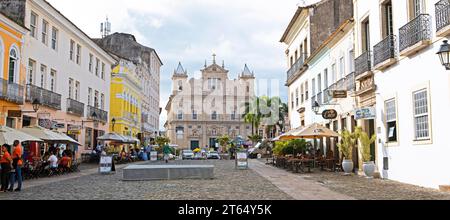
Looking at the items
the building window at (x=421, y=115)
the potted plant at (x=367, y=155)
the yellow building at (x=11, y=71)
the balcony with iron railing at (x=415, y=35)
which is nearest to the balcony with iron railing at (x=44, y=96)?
the yellow building at (x=11, y=71)

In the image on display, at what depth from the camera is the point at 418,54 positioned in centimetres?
1327

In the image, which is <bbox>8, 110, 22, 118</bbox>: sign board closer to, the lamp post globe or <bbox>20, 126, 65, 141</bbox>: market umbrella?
<bbox>20, 126, 65, 141</bbox>: market umbrella

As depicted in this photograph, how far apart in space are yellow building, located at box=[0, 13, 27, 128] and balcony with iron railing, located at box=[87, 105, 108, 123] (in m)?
10.7

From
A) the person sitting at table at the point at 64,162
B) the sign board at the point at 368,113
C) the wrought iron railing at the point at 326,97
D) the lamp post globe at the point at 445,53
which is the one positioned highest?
the wrought iron railing at the point at 326,97

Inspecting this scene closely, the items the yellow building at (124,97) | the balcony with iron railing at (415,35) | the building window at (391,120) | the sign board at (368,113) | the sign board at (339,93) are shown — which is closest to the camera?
the balcony with iron railing at (415,35)

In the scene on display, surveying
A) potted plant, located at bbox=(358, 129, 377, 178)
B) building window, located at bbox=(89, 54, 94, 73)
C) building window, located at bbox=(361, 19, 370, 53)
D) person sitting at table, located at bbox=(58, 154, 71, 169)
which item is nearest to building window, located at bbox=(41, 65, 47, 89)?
person sitting at table, located at bbox=(58, 154, 71, 169)

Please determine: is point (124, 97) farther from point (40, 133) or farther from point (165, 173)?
point (165, 173)

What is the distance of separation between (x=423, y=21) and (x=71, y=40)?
72.9 ft

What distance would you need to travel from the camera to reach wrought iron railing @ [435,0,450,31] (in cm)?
1122

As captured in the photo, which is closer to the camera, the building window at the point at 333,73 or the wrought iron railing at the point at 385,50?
the wrought iron railing at the point at 385,50

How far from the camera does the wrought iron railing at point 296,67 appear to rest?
31269 mm

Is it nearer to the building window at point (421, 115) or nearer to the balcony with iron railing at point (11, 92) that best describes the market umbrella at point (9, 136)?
the balcony with iron railing at point (11, 92)

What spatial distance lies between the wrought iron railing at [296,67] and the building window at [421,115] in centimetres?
1733
